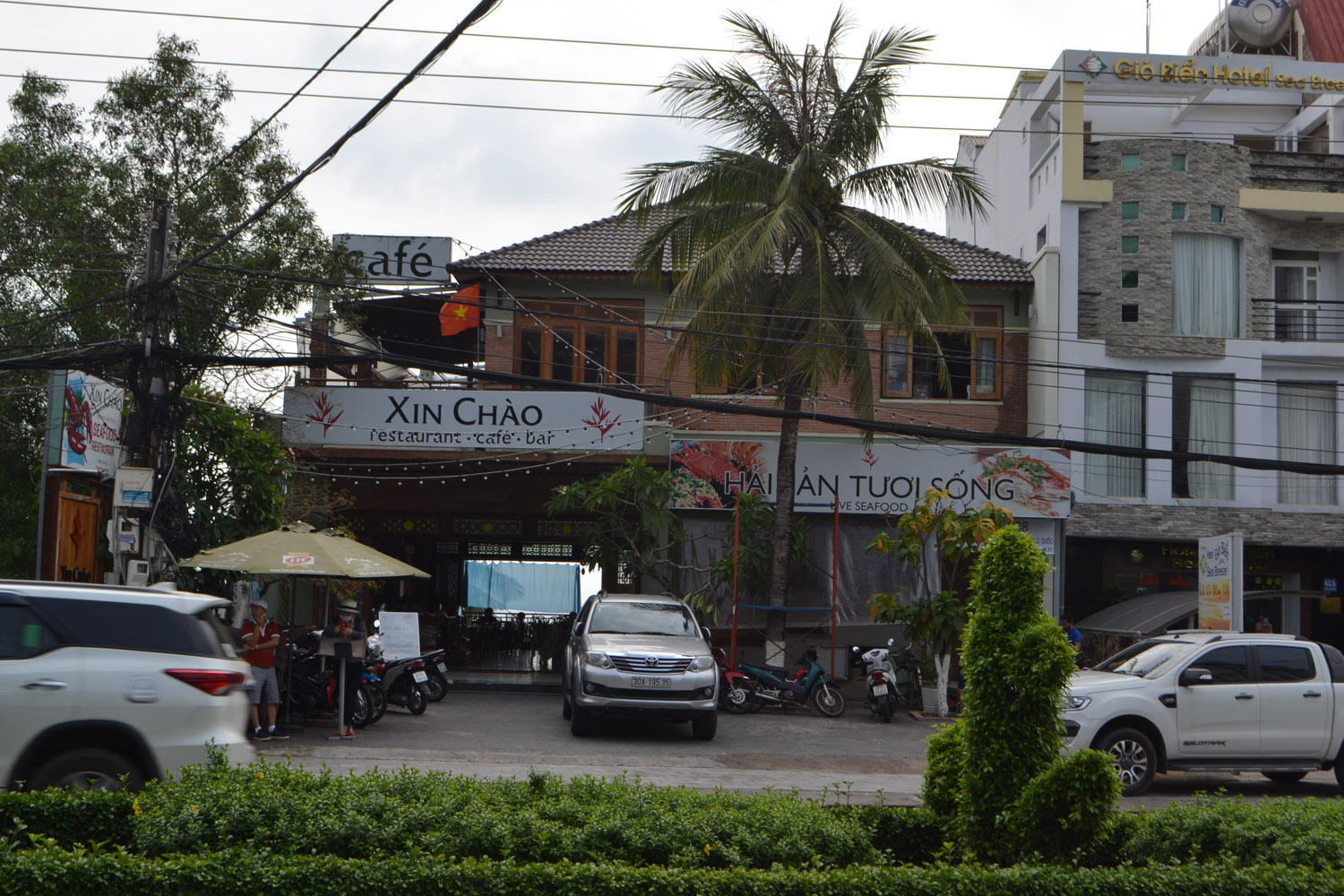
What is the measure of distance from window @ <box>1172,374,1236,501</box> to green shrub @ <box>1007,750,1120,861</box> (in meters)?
20.3

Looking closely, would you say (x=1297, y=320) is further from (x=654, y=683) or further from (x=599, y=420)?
(x=654, y=683)

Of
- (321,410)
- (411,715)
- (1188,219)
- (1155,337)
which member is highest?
(1188,219)

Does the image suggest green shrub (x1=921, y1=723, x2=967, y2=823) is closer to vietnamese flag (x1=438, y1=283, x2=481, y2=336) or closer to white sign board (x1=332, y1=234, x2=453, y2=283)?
vietnamese flag (x1=438, y1=283, x2=481, y2=336)

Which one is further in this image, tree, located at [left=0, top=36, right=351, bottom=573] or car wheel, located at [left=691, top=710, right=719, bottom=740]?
tree, located at [left=0, top=36, right=351, bottom=573]

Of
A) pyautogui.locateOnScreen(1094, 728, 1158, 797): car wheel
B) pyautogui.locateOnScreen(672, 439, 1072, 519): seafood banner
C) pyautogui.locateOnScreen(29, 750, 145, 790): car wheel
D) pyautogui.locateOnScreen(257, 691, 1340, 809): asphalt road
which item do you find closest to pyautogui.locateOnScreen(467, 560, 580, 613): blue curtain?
pyautogui.locateOnScreen(672, 439, 1072, 519): seafood banner

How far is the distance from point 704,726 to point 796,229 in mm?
8428

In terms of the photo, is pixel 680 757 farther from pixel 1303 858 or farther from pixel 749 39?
pixel 749 39

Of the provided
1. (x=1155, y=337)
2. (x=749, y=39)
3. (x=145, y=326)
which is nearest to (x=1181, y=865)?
(x=145, y=326)

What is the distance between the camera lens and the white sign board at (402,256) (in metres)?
25.9

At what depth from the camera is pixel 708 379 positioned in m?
20.8

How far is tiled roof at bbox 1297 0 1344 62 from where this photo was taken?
30625mm

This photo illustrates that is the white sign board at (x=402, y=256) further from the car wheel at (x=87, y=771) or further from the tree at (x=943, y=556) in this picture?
the car wheel at (x=87, y=771)

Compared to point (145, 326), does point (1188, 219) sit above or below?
above

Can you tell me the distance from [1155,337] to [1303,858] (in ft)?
66.6
